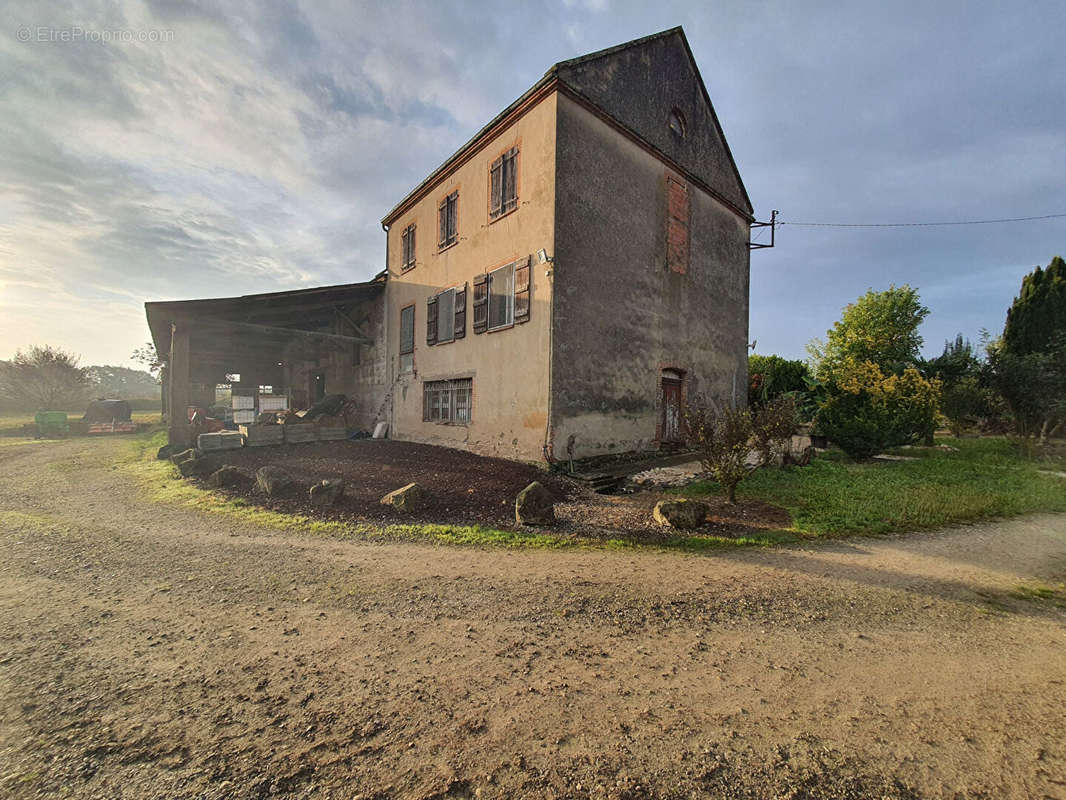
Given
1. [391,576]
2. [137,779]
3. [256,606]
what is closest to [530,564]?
[391,576]

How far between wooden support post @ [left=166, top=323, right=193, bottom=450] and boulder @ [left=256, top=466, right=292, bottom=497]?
6.23 meters

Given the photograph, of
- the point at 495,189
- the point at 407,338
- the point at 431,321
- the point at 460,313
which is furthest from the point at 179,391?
the point at 495,189

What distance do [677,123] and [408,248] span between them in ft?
30.3

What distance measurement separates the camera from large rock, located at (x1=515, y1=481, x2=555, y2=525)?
586 cm

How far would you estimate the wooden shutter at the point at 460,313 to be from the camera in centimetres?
1182

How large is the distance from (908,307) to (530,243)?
31.1 metres

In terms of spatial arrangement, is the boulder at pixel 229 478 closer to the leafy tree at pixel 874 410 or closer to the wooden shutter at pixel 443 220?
the wooden shutter at pixel 443 220

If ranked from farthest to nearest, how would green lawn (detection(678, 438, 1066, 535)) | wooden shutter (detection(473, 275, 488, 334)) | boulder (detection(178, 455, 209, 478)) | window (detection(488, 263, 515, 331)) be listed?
wooden shutter (detection(473, 275, 488, 334))
window (detection(488, 263, 515, 331))
boulder (detection(178, 455, 209, 478))
green lawn (detection(678, 438, 1066, 535))

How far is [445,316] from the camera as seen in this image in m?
12.6

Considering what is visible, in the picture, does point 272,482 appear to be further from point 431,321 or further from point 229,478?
point 431,321


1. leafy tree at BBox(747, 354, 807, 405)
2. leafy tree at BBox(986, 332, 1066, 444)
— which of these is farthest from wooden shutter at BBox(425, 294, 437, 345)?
leafy tree at BBox(986, 332, 1066, 444)

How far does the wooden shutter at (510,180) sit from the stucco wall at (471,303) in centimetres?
20

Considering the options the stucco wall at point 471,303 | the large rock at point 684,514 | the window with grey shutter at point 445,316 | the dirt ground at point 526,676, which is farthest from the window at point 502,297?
the dirt ground at point 526,676

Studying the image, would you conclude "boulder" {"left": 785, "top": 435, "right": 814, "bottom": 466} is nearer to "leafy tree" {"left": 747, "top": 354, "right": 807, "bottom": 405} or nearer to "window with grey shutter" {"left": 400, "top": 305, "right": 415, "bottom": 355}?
"leafy tree" {"left": 747, "top": 354, "right": 807, "bottom": 405}
